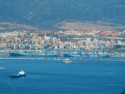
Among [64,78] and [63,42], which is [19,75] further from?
[63,42]

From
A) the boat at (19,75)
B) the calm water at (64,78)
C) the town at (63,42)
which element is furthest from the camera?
the town at (63,42)

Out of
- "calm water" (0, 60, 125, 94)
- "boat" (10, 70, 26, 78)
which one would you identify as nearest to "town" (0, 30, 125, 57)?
"calm water" (0, 60, 125, 94)

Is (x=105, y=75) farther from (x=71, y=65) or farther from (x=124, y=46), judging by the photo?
(x=124, y=46)

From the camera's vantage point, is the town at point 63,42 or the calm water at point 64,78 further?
the town at point 63,42

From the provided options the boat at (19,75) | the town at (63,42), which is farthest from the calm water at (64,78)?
the town at (63,42)

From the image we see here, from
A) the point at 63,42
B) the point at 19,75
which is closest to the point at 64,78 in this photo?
the point at 19,75

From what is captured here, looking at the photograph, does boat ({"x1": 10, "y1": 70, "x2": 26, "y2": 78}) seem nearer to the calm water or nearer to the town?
the calm water

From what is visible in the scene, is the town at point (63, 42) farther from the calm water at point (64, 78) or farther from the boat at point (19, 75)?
the boat at point (19, 75)
